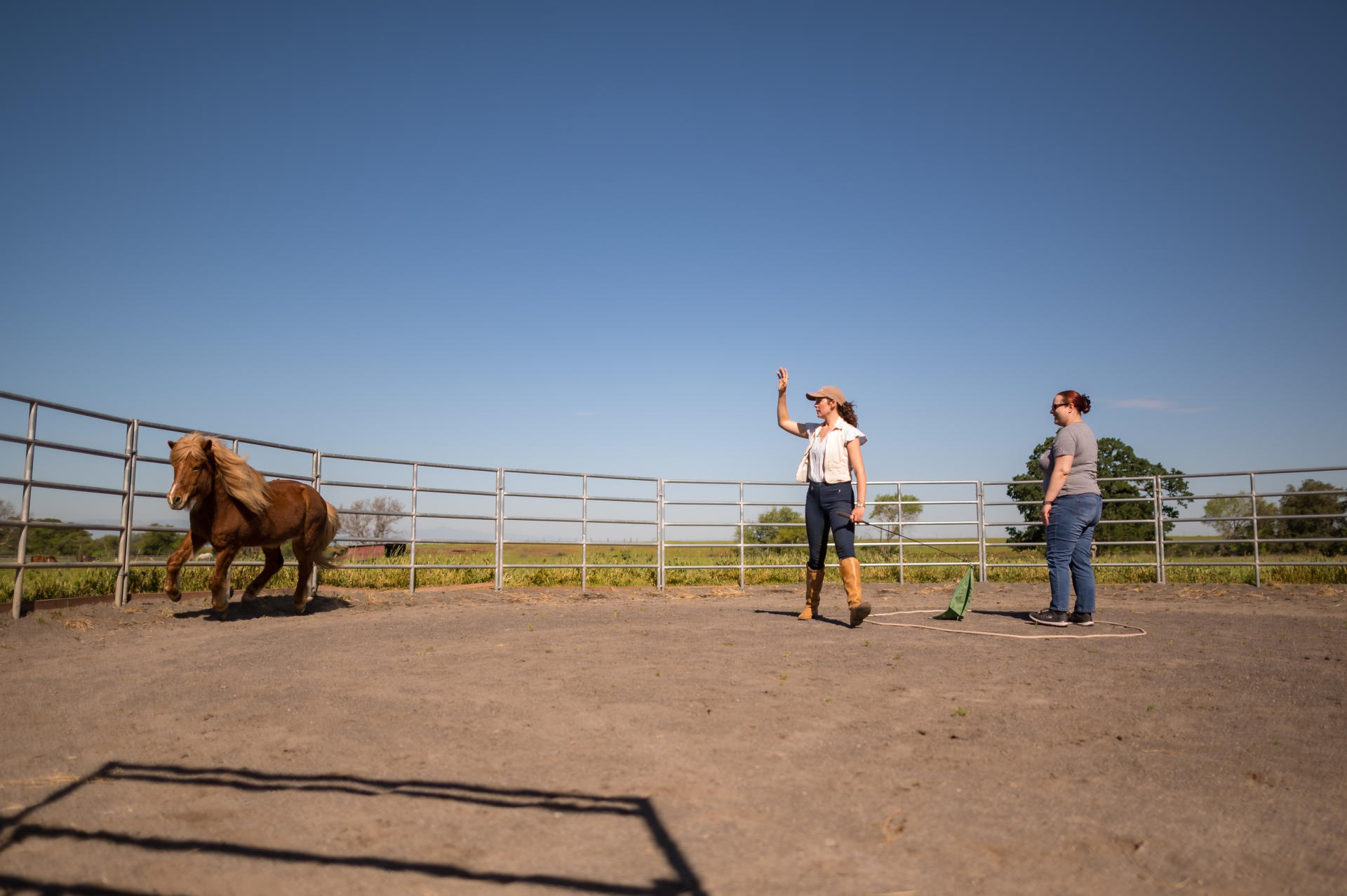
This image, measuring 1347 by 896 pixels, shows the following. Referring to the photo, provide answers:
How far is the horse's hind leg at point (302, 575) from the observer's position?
779 cm

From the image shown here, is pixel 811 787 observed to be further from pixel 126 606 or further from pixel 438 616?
pixel 126 606

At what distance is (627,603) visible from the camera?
9.73m

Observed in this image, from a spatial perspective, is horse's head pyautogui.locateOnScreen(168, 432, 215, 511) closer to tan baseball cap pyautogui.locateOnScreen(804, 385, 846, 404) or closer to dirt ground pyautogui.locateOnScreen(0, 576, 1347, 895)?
dirt ground pyautogui.locateOnScreen(0, 576, 1347, 895)

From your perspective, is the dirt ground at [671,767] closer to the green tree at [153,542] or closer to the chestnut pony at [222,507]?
the chestnut pony at [222,507]

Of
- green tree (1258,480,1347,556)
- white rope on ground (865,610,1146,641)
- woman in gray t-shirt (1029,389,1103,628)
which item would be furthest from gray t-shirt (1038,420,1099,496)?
green tree (1258,480,1347,556)

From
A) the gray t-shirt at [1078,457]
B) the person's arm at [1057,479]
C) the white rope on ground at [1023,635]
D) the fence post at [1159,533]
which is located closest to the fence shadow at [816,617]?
the white rope on ground at [1023,635]

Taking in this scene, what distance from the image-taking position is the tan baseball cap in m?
6.99

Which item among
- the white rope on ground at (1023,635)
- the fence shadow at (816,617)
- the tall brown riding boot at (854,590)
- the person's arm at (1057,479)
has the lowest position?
the fence shadow at (816,617)

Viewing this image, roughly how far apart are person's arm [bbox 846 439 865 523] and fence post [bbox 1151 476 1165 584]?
7241 mm

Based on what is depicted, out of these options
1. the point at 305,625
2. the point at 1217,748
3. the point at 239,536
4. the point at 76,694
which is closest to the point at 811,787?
the point at 1217,748

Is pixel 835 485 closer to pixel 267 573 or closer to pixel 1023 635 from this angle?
pixel 1023 635

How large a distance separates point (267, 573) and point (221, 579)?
3.22 ft

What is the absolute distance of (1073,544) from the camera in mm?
6566

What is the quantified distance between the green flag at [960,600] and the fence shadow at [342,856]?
5264 millimetres
